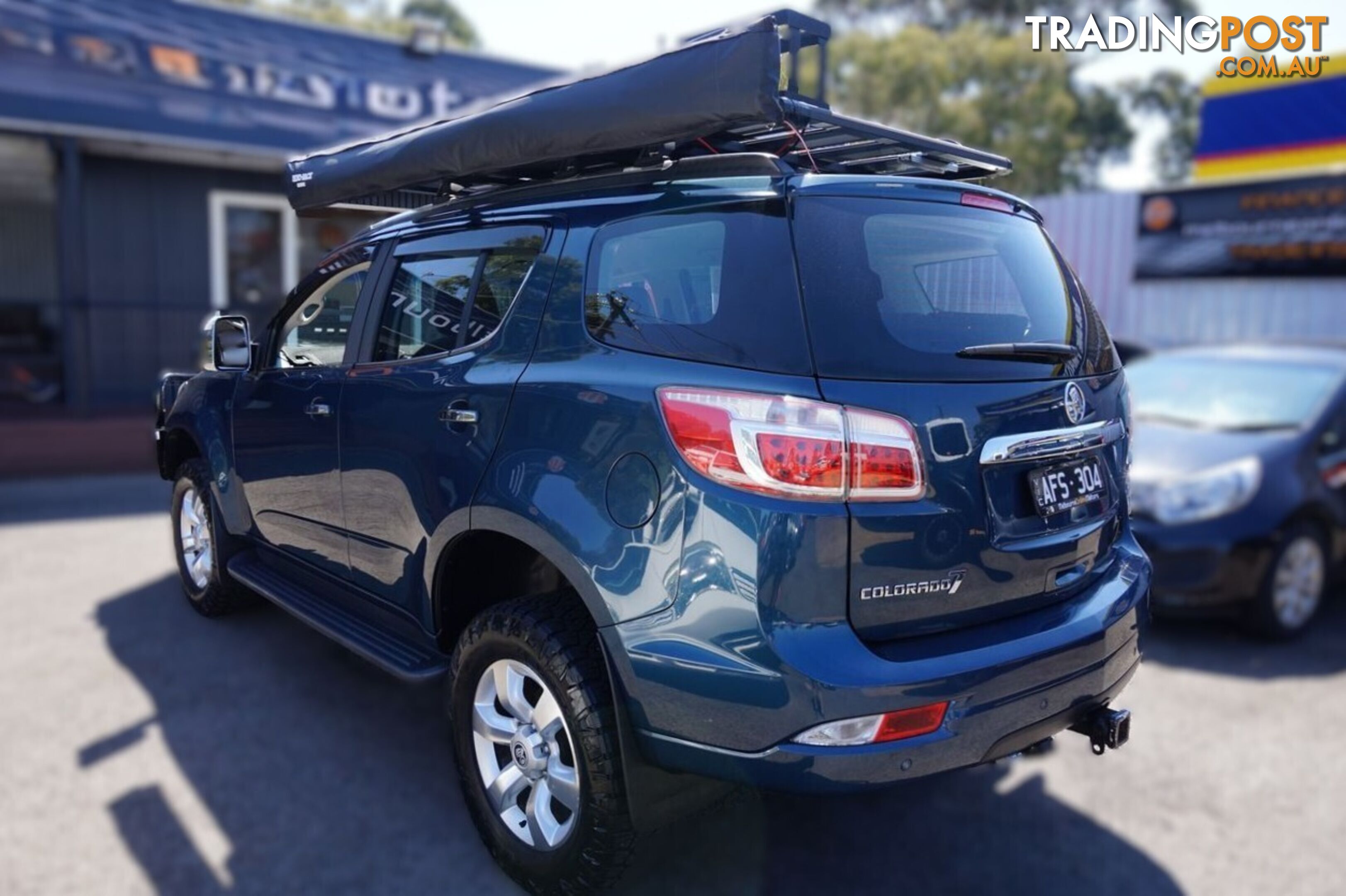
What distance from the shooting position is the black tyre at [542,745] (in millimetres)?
1939

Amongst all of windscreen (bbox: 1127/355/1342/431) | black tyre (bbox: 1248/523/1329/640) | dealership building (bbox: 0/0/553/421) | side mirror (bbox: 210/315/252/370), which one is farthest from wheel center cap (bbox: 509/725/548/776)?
dealership building (bbox: 0/0/553/421)

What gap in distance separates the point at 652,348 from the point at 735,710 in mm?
763

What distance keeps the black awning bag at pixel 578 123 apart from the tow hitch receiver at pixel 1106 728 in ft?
4.53

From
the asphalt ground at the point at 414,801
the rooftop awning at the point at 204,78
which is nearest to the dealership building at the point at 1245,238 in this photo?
the asphalt ground at the point at 414,801

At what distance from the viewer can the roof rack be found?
4.89ft

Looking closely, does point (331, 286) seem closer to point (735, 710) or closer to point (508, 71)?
point (735, 710)

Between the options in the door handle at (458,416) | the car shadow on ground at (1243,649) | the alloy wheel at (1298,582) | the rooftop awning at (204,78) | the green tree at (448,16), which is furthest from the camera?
the green tree at (448,16)

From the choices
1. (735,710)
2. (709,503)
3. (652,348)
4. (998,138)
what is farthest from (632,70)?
(998,138)

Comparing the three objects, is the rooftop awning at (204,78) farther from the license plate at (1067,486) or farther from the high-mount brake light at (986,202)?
the license plate at (1067,486)

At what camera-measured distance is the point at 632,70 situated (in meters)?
1.57

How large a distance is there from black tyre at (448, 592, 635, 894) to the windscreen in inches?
189

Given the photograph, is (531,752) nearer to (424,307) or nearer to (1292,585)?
(424,307)

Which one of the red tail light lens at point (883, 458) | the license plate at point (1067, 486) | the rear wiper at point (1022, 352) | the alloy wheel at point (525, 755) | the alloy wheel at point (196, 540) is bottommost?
the alloy wheel at point (525, 755)

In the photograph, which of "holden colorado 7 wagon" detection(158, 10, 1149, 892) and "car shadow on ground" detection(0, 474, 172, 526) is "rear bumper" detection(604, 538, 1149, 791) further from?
"car shadow on ground" detection(0, 474, 172, 526)
